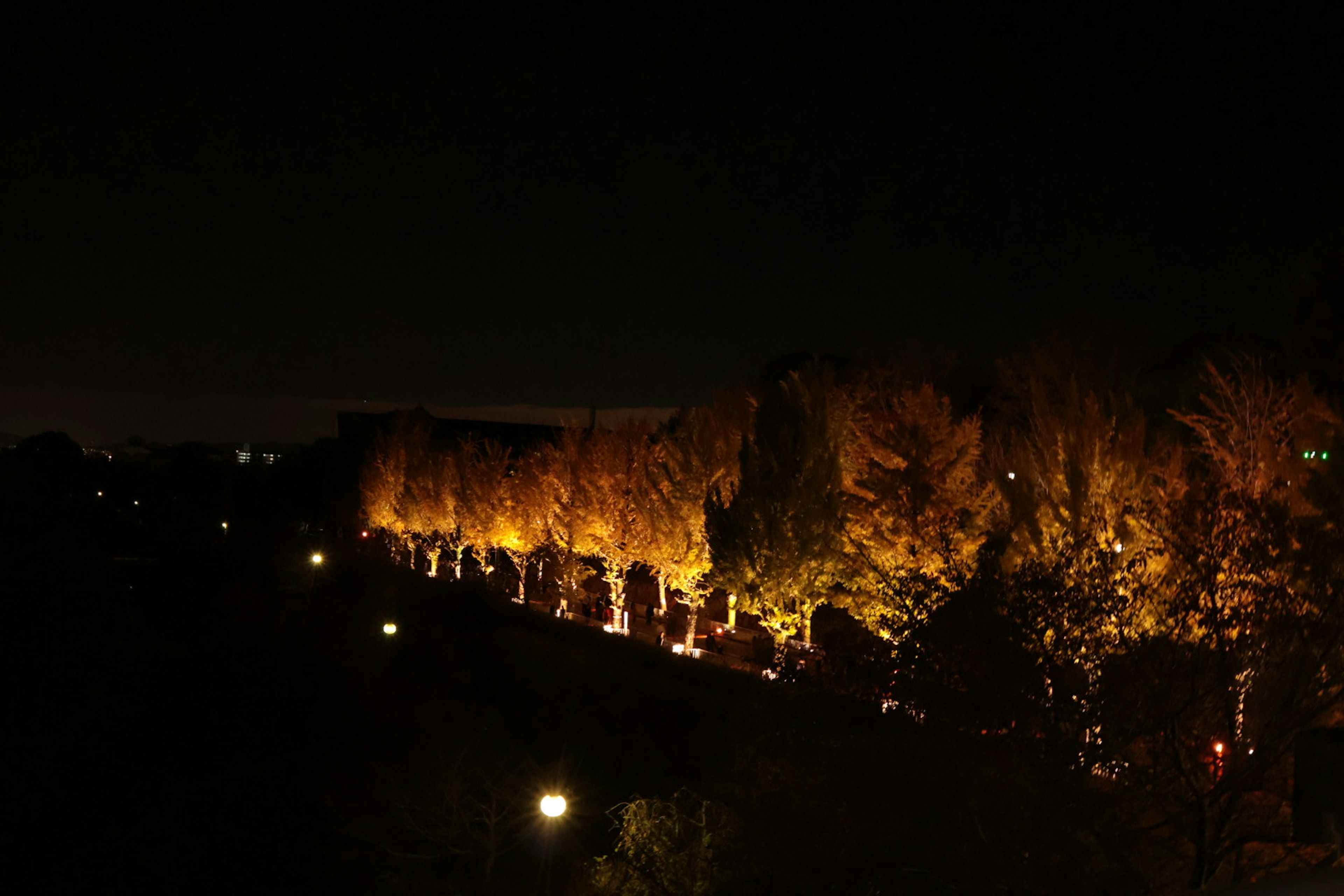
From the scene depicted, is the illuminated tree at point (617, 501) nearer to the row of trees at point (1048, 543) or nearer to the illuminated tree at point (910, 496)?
the row of trees at point (1048, 543)

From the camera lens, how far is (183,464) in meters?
78.2

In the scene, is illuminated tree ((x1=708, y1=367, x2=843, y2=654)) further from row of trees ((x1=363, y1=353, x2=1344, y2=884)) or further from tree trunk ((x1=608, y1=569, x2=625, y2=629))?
tree trunk ((x1=608, y1=569, x2=625, y2=629))

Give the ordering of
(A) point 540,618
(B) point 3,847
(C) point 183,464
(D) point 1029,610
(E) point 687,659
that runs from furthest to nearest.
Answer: (C) point 183,464, (A) point 540,618, (E) point 687,659, (B) point 3,847, (D) point 1029,610

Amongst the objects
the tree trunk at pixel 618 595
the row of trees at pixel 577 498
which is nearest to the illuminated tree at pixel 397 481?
the row of trees at pixel 577 498

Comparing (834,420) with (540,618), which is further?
(540,618)

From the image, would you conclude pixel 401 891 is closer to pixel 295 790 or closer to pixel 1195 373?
pixel 295 790

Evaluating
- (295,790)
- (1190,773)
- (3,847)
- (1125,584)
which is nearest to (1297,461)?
(1125,584)

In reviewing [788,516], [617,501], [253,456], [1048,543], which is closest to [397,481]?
[617,501]

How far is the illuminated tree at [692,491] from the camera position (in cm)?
2366

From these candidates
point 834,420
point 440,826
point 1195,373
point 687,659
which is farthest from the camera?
point 1195,373

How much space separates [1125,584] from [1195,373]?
21.1m

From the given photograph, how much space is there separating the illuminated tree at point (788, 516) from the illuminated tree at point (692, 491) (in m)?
2.47

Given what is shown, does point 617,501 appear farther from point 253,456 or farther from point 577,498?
point 253,456

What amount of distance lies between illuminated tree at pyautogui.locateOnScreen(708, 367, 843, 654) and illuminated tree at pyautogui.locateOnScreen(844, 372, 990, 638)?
0.51 m
